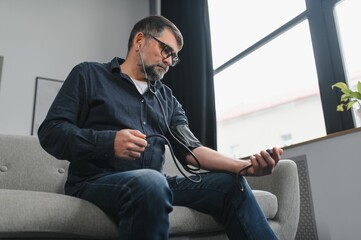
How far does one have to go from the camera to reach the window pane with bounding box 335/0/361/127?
1.96 meters

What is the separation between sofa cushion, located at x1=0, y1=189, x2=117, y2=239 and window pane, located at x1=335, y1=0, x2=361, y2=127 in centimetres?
161

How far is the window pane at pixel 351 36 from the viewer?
1956 mm

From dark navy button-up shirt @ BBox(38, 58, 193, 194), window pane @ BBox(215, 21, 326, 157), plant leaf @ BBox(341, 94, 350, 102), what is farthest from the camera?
window pane @ BBox(215, 21, 326, 157)

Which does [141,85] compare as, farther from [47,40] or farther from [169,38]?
[47,40]

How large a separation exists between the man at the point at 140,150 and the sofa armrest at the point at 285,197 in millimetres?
305

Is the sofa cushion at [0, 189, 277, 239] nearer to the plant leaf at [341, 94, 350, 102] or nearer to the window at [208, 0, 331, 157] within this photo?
the plant leaf at [341, 94, 350, 102]

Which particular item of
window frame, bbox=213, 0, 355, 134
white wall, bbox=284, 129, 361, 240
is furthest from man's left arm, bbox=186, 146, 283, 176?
window frame, bbox=213, 0, 355, 134

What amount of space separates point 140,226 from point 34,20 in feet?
9.60

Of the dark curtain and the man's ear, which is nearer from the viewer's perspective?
the man's ear

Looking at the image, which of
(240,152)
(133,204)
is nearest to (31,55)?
(240,152)

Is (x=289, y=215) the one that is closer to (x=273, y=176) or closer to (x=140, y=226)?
(x=273, y=176)

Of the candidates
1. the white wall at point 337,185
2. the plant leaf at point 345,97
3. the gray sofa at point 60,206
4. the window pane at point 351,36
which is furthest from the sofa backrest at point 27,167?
the window pane at point 351,36

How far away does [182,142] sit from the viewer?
4.01 ft

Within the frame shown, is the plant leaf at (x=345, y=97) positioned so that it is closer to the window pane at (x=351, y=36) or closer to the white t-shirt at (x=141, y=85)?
the window pane at (x=351, y=36)
